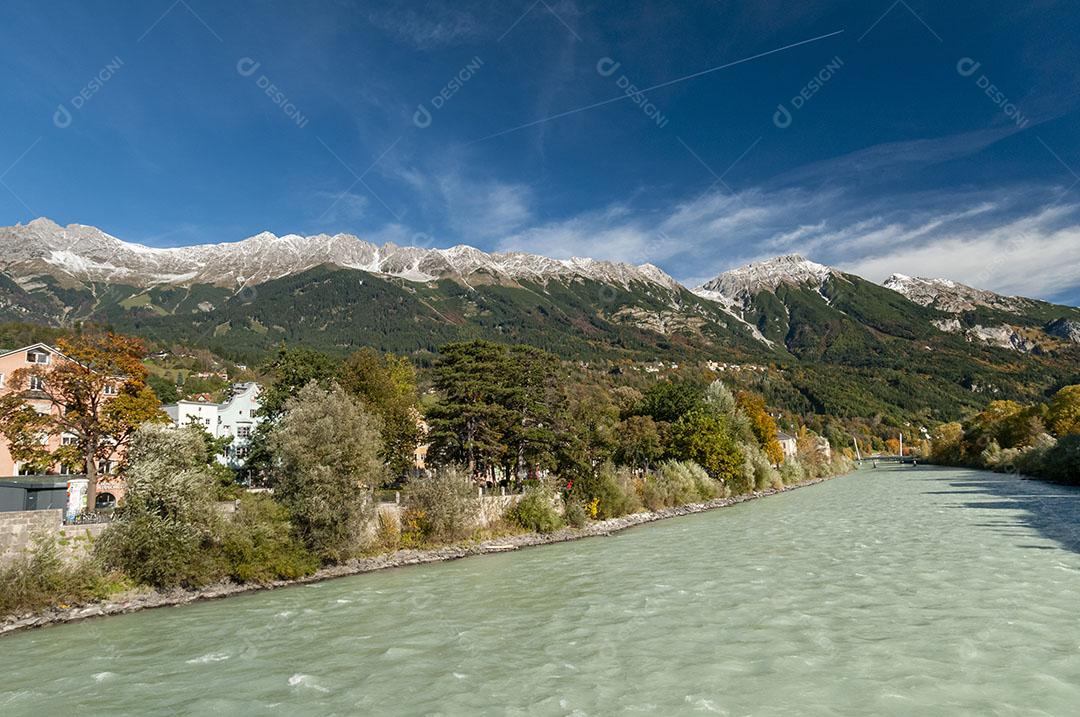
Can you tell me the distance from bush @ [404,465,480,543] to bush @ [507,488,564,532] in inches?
201

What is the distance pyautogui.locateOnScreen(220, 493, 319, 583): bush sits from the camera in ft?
89.5

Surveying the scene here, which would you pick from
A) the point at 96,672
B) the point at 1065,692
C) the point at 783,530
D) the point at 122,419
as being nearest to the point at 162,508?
the point at 122,419

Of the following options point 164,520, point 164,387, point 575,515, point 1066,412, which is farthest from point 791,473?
point 164,387

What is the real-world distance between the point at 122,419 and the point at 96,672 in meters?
19.6

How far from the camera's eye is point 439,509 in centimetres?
3594

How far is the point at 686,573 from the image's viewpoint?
86.8 feet

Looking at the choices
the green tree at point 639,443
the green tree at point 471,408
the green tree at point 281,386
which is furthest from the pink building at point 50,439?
the green tree at point 639,443

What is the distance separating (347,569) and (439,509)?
7063 mm

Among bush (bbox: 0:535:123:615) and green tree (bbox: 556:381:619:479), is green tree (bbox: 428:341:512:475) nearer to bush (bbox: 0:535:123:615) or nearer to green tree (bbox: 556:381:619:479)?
green tree (bbox: 556:381:619:479)

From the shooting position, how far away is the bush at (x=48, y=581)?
21.4 m

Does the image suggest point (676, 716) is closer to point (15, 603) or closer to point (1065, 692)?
point (1065, 692)

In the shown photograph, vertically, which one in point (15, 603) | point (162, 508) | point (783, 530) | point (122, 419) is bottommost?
point (783, 530)

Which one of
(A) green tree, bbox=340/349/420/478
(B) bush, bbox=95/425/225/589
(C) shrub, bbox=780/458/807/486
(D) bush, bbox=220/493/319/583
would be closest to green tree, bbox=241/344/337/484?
(A) green tree, bbox=340/349/420/478

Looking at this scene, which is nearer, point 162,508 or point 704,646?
point 704,646
